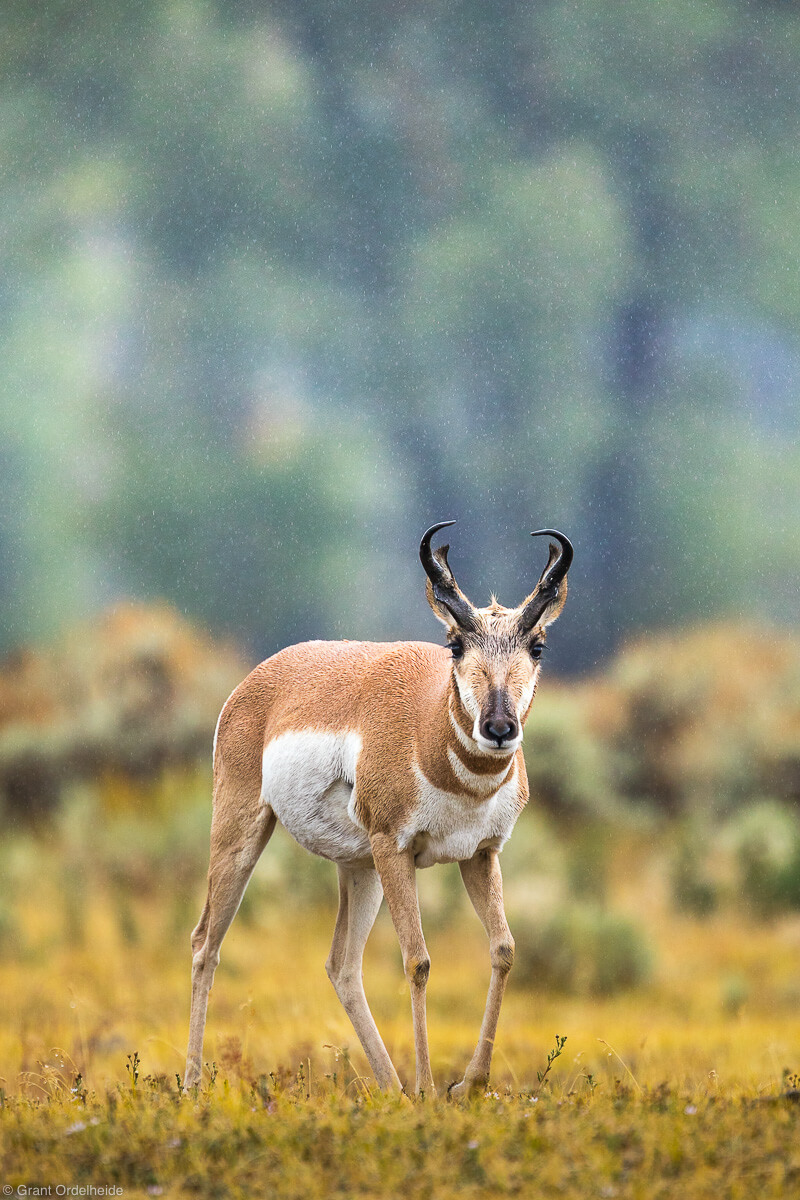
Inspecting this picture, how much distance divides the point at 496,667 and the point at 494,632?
0.23 meters

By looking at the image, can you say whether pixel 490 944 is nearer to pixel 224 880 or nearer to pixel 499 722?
pixel 499 722

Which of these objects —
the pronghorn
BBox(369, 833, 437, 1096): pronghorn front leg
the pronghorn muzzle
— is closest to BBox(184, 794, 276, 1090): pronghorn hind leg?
the pronghorn

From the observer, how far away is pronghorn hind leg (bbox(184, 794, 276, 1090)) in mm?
8938

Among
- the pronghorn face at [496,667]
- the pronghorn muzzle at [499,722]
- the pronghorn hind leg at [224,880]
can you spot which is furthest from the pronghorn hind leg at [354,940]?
the pronghorn muzzle at [499,722]

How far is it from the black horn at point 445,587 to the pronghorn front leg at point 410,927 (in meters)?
1.43

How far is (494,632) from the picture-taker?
23.9 ft

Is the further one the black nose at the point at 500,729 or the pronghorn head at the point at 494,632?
the pronghorn head at the point at 494,632

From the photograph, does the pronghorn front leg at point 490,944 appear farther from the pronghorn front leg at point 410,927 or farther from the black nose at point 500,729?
the black nose at point 500,729

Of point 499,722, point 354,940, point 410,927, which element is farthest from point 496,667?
point 354,940

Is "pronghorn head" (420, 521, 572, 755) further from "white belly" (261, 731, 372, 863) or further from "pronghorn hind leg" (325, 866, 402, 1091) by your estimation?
"pronghorn hind leg" (325, 866, 402, 1091)

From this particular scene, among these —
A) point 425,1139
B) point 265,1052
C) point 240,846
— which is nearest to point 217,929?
point 240,846

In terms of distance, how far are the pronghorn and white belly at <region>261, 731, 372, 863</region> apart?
10 mm

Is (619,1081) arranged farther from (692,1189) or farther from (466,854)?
(692,1189)

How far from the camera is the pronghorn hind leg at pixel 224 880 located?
894 centimetres
